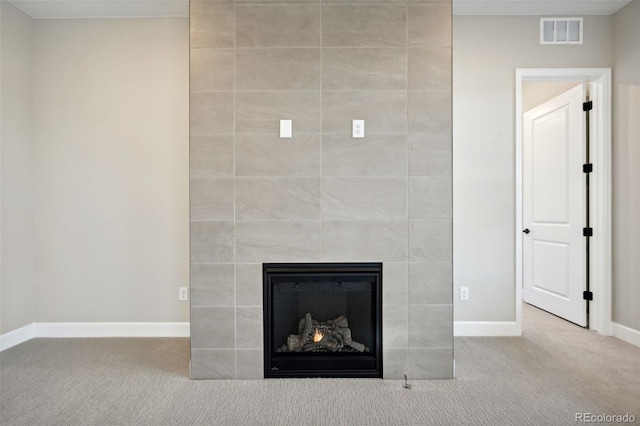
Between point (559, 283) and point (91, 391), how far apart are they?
4.07 meters

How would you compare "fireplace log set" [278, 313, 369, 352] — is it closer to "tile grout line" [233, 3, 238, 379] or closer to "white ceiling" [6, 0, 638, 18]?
"tile grout line" [233, 3, 238, 379]

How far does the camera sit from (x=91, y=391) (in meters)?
2.32

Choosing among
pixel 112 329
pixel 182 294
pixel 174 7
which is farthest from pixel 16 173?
pixel 174 7

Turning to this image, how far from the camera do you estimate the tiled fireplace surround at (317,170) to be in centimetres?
245

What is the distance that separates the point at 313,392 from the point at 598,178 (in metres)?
3.04

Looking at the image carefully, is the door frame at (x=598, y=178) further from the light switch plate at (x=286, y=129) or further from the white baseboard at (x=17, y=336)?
the white baseboard at (x=17, y=336)

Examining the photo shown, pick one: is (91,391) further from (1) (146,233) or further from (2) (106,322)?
(1) (146,233)

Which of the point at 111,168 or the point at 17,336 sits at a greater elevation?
the point at 111,168

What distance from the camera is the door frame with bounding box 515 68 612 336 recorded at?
332cm

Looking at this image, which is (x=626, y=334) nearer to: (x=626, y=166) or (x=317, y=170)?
(x=626, y=166)

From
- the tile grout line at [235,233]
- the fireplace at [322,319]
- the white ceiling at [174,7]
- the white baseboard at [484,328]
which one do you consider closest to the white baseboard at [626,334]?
the white baseboard at [484,328]

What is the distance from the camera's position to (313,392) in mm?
2287

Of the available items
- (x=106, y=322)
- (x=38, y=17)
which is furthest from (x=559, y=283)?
(x=38, y=17)

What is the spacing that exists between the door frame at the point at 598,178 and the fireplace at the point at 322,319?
1.64 metres
